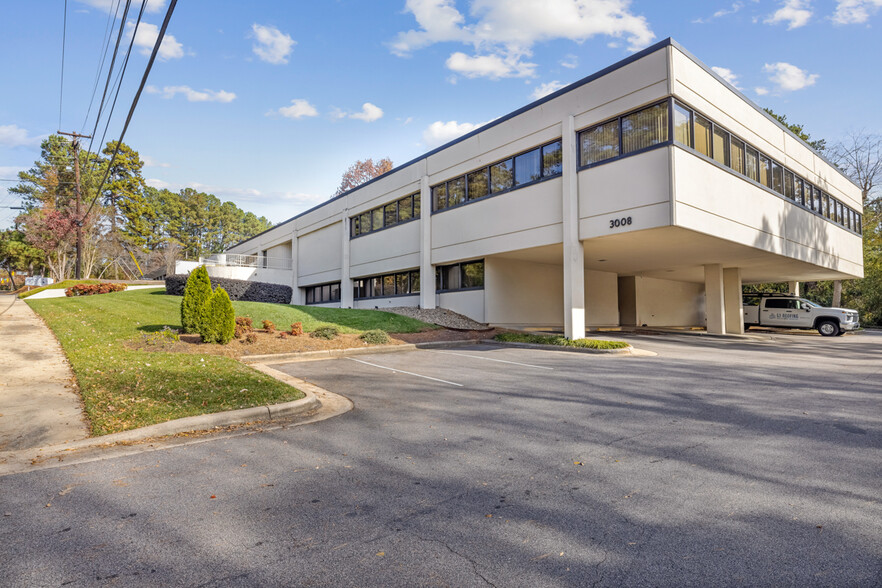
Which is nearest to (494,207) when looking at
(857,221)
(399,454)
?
(399,454)

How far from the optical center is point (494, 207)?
62.5ft

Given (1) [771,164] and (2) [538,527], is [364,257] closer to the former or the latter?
(1) [771,164]

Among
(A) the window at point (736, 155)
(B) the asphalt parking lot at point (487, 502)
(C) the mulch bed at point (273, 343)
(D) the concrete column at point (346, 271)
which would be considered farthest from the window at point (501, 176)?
(B) the asphalt parking lot at point (487, 502)

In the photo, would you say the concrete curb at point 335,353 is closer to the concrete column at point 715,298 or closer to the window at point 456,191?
the window at point 456,191

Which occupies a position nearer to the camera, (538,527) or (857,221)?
(538,527)

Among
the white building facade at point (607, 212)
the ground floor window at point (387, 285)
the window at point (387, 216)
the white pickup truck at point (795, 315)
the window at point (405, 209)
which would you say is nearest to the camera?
the white building facade at point (607, 212)

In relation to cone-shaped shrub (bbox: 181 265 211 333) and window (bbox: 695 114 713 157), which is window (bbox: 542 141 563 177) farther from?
cone-shaped shrub (bbox: 181 265 211 333)

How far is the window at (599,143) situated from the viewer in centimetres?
1502

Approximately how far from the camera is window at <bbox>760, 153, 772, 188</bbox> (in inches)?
716

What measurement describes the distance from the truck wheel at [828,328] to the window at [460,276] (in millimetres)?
17766

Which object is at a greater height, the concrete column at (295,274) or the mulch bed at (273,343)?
the concrete column at (295,274)

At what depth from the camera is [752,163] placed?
17594 mm

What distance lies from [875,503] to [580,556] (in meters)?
2.61

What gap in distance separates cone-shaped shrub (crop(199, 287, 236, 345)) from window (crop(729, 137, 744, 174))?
16.4 metres
